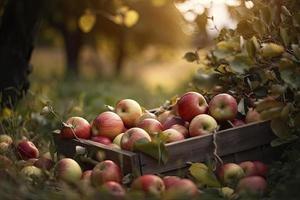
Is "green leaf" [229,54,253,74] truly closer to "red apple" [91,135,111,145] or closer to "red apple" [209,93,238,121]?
"red apple" [209,93,238,121]

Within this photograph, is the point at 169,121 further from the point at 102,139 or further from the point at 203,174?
the point at 203,174

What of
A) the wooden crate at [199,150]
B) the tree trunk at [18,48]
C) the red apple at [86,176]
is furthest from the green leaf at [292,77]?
the tree trunk at [18,48]

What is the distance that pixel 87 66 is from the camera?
26953mm

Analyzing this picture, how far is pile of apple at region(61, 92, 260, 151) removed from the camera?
3268 millimetres

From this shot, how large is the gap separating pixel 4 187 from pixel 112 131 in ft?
3.25

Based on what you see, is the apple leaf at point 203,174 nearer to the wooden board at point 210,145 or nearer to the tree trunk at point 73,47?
the wooden board at point 210,145

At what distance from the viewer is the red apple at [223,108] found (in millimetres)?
3365

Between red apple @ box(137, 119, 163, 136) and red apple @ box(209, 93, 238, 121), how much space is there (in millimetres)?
311

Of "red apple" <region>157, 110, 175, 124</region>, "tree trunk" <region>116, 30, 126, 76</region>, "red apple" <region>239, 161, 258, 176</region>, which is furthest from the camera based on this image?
"tree trunk" <region>116, 30, 126, 76</region>

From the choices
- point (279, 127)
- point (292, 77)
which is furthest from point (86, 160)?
point (292, 77)

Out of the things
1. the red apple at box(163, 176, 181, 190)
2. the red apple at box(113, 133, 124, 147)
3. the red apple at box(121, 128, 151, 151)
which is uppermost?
the red apple at box(113, 133, 124, 147)

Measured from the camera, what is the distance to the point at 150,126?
3.29 m

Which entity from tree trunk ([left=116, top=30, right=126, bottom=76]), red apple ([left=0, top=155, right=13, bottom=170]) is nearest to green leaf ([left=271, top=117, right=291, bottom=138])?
red apple ([left=0, top=155, right=13, bottom=170])

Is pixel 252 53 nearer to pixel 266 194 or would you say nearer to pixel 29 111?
pixel 266 194
